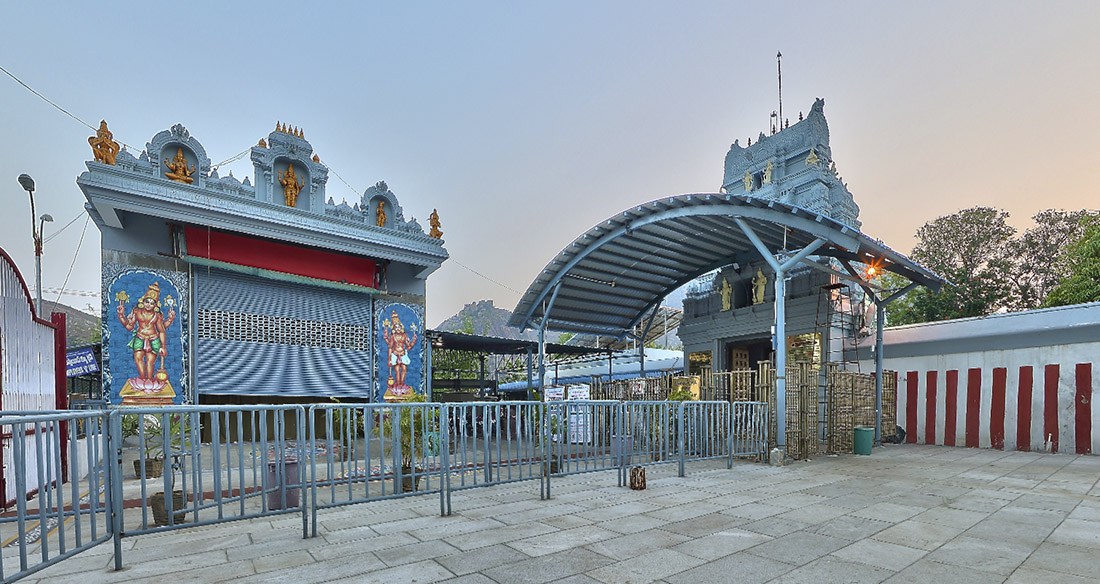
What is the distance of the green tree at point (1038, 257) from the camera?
85.8 ft

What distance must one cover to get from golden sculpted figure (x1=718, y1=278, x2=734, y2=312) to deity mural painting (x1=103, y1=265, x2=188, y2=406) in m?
17.4

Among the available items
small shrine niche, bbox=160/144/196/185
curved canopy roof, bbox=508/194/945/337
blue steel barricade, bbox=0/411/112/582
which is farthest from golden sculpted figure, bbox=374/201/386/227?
blue steel barricade, bbox=0/411/112/582

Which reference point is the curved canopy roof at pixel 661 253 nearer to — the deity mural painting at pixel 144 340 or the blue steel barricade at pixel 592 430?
the blue steel barricade at pixel 592 430

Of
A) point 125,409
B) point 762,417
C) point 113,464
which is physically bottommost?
point 762,417

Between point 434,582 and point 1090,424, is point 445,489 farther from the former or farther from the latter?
point 1090,424

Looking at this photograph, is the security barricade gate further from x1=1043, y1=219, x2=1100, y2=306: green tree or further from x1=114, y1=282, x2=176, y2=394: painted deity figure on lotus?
x1=1043, y1=219, x2=1100, y2=306: green tree

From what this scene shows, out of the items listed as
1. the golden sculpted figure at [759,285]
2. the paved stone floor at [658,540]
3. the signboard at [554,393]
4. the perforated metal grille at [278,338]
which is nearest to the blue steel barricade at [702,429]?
the paved stone floor at [658,540]

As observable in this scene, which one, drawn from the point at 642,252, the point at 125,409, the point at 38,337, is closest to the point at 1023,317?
the point at 642,252

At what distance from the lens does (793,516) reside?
6.05 meters

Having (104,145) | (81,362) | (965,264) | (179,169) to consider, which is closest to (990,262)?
(965,264)

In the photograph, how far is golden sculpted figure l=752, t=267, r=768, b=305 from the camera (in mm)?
18500

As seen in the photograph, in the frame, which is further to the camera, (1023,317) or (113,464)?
(1023,317)

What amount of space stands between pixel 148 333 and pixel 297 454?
35.4 ft

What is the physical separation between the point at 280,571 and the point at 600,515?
128 inches
